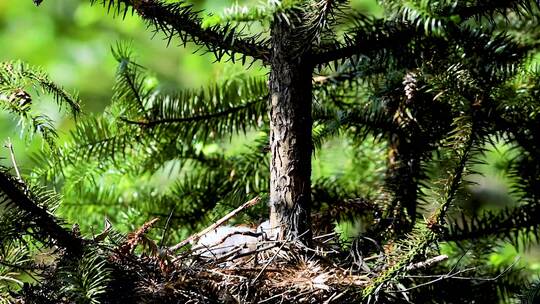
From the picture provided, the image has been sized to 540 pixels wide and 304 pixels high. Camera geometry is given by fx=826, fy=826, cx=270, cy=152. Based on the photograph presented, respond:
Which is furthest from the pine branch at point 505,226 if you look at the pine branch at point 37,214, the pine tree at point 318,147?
the pine branch at point 37,214

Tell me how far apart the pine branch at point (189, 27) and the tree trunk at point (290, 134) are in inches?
1.2

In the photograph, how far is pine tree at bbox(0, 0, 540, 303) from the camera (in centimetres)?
88

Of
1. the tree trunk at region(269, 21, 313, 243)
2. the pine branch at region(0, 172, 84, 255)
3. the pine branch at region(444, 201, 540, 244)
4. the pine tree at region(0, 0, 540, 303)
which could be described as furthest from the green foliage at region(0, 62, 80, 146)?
the pine branch at region(444, 201, 540, 244)

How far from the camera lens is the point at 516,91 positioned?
1120 millimetres

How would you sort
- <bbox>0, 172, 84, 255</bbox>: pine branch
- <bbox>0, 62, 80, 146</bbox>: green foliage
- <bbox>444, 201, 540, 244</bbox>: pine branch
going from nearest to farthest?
<bbox>0, 172, 84, 255</bbox>: pine branch
<bbox>0, 62, 80, 146</bbox>: green foliage
<bbox>444, 201, 540, 244</bbox>: pine branch

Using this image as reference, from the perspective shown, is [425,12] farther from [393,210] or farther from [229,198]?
[229,198]

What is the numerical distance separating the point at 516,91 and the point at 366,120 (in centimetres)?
21

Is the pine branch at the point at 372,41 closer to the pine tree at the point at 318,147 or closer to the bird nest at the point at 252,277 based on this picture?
the pine tree at the point at 318,147

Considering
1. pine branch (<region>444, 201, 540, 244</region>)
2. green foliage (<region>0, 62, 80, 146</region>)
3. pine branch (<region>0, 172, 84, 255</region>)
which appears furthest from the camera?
pine branch (<region>444, 201, 540, 244</region>)

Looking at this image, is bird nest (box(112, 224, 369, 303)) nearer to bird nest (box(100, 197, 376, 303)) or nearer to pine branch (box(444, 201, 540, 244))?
bird nest (box(100, 197, 376, 303))

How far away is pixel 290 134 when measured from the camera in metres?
0.96

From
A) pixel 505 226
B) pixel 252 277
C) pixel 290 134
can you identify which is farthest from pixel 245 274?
pixel 505 226

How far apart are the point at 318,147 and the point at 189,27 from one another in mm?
371

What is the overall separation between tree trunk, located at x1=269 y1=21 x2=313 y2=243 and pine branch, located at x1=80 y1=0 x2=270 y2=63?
0.10ft
